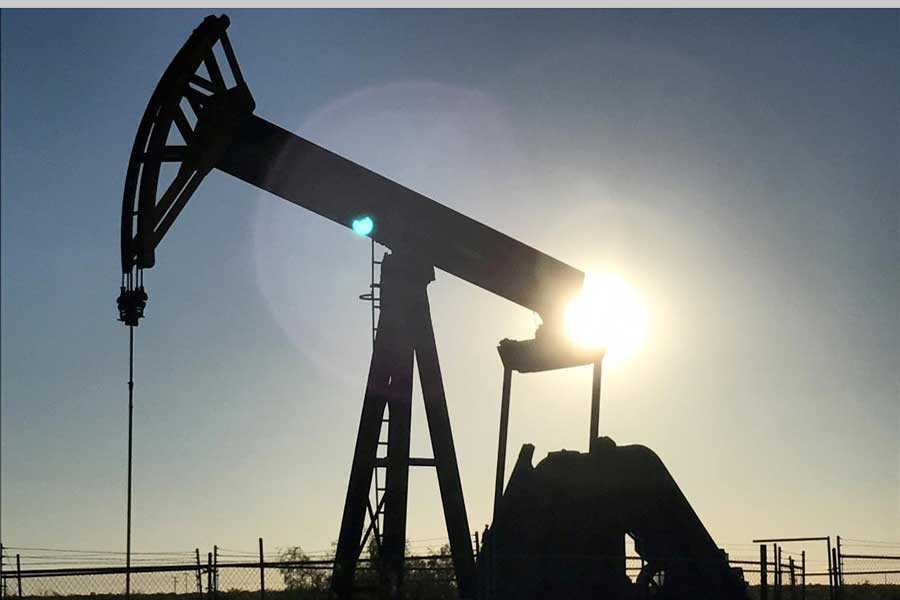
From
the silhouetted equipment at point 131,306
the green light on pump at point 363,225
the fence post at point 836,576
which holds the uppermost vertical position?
the green light on pump at point 363,225

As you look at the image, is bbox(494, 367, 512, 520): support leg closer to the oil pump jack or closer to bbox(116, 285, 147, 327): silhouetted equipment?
the oil pump jack

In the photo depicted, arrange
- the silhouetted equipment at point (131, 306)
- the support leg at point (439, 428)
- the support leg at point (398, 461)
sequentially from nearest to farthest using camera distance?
the silhouetted equipment at point (131, 306) → the support leg at point (398, 461) → the support leg at point (439, 428)

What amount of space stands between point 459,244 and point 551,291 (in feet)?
4.89

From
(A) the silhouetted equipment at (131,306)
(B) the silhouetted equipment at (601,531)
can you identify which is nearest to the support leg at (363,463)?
(B) the silhouetted equipment at (601,531)

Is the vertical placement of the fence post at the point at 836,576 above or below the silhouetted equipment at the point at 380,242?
below

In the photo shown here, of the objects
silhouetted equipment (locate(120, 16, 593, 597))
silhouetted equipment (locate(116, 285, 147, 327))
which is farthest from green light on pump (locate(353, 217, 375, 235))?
silhouetted equipment (locate(116, 285, 147, 327))

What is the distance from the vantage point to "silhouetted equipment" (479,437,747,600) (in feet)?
46.6

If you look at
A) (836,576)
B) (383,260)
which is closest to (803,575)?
(836,576)

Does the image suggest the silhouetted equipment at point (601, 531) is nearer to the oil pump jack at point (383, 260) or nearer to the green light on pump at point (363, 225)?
the oil pump jack at point (383, 260)

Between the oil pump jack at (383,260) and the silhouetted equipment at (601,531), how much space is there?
0.14 meters

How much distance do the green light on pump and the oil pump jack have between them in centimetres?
3

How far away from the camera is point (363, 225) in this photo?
14930 mm

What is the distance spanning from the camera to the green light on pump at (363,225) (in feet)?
48.8

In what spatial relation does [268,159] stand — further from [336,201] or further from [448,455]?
[448,455]
